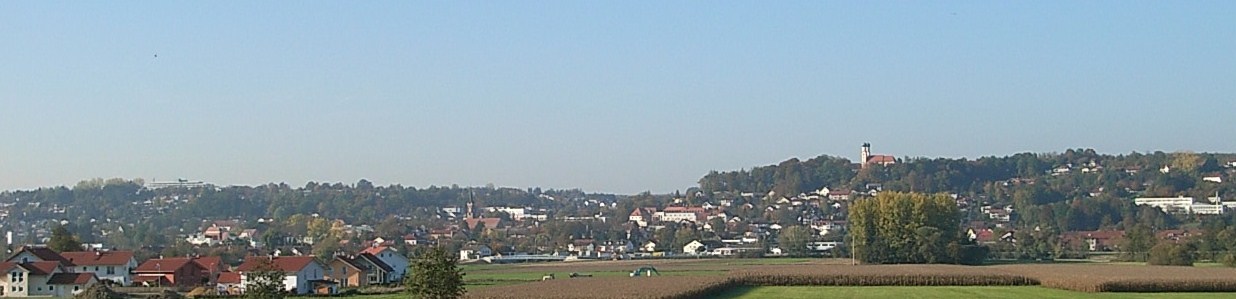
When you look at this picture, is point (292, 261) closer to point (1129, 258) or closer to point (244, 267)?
point (244, 267)

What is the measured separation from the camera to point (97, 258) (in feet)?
264

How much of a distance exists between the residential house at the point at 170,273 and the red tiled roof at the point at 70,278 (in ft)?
17.6

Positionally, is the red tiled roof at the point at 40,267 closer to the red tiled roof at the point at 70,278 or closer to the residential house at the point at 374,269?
the red tiled roof at the point at 70,278

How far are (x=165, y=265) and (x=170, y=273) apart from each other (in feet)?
6.13

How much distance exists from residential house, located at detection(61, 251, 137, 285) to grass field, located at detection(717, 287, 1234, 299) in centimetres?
3491

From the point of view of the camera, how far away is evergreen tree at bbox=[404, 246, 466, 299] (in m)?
45.9

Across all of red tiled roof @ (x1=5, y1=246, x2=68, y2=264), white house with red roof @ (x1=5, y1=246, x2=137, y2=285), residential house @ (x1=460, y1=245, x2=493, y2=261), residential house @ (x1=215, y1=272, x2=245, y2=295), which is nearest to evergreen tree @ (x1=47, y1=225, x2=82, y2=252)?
white house with red roof @ (x1=5, y1=246, x2=137, y2=285)

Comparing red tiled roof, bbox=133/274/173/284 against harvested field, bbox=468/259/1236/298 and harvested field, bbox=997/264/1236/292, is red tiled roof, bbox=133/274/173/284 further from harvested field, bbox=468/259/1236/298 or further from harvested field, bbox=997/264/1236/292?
harvested field, bbox=997/264/1236/292

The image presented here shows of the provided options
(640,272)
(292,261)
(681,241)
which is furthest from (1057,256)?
(292,261)

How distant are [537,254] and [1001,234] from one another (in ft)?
138

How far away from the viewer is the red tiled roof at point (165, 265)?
79.5 metres

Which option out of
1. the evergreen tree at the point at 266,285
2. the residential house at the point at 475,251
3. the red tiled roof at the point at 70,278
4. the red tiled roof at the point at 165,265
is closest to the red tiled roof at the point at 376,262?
the red tiled roof at the point at 165,265

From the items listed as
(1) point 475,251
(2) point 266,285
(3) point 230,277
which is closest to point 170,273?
(3) point 230,277

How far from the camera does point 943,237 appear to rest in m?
101
